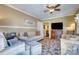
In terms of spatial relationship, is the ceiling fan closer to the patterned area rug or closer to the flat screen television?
the flat screen television

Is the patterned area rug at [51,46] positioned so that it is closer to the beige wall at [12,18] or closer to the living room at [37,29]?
the living room at [37,29]

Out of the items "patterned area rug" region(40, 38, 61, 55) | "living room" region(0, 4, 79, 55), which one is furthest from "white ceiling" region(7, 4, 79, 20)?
"patterned area rug" region(40, 38, 61, 55)

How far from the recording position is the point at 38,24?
1.88m

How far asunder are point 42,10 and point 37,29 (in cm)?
30

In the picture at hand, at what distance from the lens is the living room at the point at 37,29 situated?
5.91 ft

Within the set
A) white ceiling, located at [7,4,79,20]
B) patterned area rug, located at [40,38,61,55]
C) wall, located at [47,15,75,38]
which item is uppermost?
white ceiling, located at [7,4,79,20]

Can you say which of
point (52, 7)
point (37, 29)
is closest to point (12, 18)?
point (37, 29)

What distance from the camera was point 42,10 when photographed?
1.86m

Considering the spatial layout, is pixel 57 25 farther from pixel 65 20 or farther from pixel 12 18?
pixel 12 18

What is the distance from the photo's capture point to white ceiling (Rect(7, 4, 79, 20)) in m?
1.82

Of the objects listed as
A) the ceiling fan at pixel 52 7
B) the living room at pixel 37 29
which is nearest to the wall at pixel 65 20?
the living room at pixel 37 29
